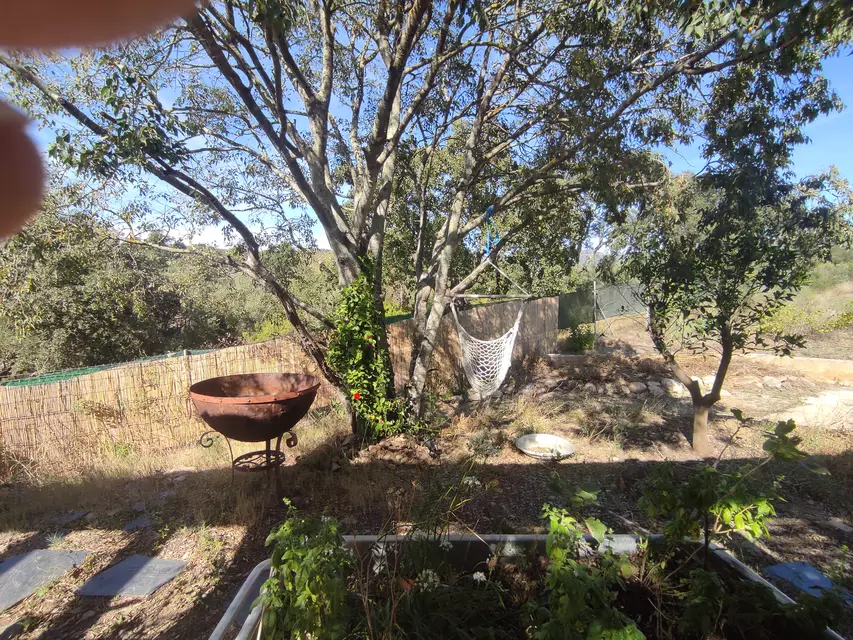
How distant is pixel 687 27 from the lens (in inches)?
81.6

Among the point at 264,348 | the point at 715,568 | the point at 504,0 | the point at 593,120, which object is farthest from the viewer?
the point at 264,348

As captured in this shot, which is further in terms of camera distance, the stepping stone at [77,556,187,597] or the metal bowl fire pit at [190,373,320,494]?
the metal bowl fire pit at [190,373,320,494]

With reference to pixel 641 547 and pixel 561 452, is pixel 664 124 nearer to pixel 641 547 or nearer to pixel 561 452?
pixel 561 452

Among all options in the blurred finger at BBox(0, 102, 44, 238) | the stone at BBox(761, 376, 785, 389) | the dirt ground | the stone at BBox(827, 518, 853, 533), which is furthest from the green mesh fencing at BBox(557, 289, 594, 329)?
the blurred finger at BBox(0, 102, 44, 238)

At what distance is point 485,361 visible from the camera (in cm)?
449

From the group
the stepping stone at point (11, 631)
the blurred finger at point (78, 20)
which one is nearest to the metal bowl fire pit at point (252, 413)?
the stepping stone at point (11, 631)

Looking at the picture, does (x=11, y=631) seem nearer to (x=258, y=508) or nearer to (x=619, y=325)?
(x=258, y=508)

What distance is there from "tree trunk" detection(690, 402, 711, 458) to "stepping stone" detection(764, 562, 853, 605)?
1510 millimetres

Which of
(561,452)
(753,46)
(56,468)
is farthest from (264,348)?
(753,46)

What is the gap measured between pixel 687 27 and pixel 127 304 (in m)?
8.45

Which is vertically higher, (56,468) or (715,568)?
(715,568)

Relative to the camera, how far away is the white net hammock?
4.42 metres

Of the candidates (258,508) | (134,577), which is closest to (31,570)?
(134,577)

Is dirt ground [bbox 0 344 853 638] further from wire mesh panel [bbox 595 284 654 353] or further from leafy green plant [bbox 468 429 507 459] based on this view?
wire mesh panel [bbox 595 284 654 353]
